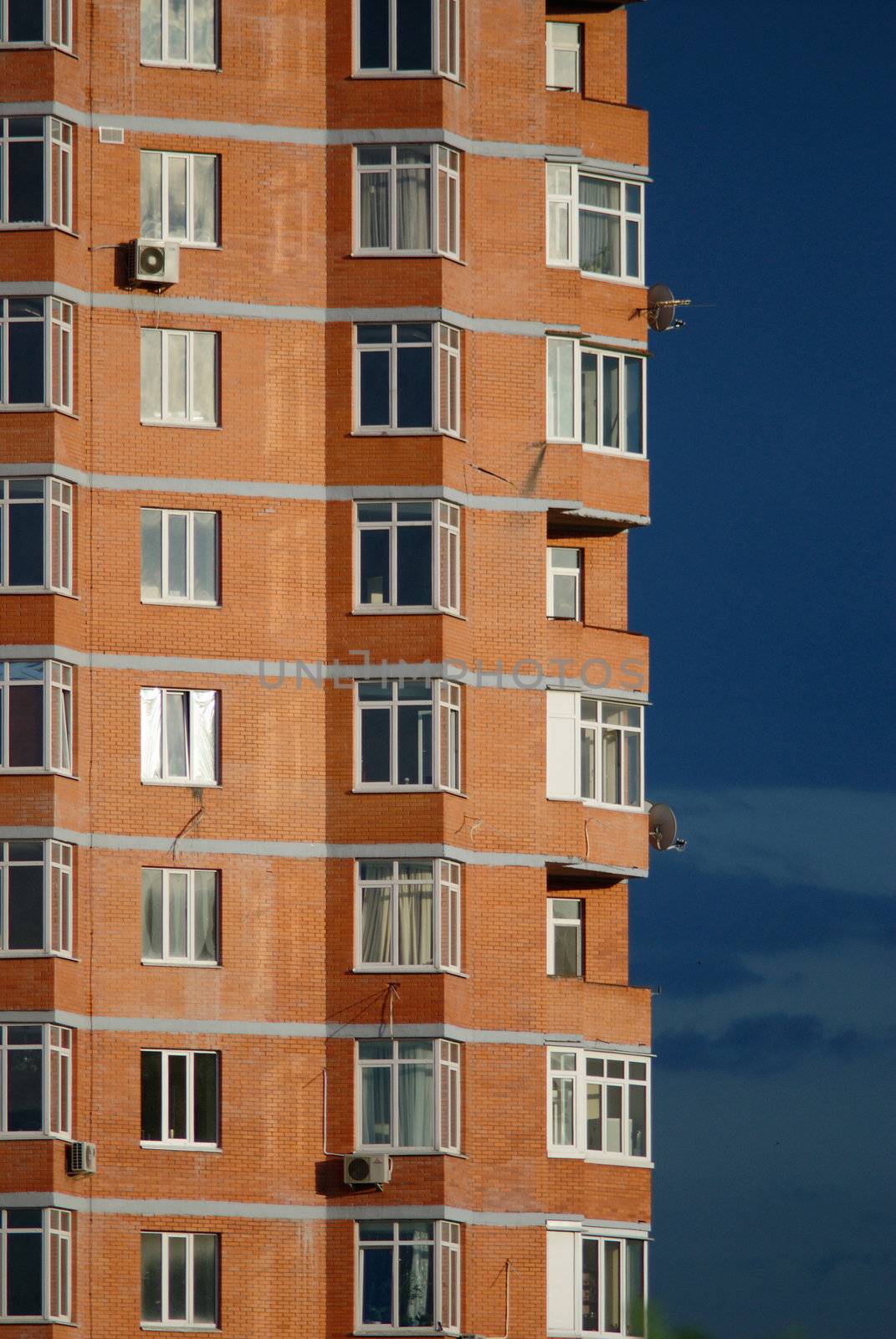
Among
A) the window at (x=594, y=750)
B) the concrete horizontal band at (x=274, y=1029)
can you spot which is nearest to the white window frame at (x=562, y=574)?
the window at (x=594, y=750)

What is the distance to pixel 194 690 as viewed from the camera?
5259 centimetres

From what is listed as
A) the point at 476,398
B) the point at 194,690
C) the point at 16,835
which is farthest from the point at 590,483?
the point at 16,835

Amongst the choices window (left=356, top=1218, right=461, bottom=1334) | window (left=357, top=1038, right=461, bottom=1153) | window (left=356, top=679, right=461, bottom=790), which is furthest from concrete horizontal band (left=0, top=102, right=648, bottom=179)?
window (left=356, top=1218, right=461, bottom=1334)

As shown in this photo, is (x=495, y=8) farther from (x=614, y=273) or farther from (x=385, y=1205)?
(x=385, y=1205)

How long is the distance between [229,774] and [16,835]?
381 cm

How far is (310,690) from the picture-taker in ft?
174

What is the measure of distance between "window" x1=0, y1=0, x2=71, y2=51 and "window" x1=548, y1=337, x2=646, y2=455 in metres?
10.1

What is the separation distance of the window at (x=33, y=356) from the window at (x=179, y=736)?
17.1ft

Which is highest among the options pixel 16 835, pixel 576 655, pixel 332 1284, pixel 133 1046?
pixel 576 655

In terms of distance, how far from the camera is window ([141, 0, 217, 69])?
179 ft

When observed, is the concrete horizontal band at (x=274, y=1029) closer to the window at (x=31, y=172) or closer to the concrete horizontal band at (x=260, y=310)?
the concrete horizontal band at (x=260, y=310)

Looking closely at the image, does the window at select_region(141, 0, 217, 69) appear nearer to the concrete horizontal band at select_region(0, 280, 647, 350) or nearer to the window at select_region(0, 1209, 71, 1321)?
the concrete horizontal band at select_region(0, 280, 647, 350)

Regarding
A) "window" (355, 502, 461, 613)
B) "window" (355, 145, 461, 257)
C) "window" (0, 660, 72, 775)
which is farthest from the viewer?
"window" (355, 145, 461, 257)

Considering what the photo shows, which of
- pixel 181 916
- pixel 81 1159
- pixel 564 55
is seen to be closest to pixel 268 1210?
pixel 81 1159
